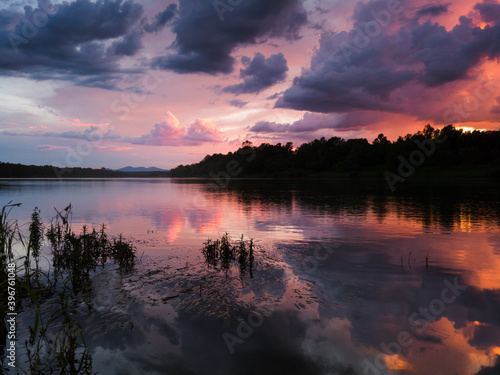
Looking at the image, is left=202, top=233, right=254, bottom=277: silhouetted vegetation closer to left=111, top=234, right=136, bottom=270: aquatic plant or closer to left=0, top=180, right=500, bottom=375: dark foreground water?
left=0, top=180, right=500, bottom=375: dark foreground water

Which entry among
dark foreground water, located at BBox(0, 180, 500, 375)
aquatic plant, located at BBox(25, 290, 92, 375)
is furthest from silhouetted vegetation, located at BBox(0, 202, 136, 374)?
dark foreground water, located at BBox(0, 180, 500, 375)

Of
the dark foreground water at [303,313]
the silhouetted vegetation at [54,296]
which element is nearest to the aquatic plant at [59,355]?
the silhouetted vegetation at [54,296]

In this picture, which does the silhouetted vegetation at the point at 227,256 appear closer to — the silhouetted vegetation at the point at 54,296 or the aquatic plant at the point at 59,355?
the silhouetted vegetation at the point at 54,296

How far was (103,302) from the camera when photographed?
1110 centimetres

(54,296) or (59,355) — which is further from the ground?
(59,355)

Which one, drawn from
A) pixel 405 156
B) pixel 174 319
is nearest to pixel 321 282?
pixel 174 319

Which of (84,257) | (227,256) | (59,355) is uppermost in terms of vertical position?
(84,257)

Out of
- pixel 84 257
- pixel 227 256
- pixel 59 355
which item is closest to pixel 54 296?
pixel 84 257

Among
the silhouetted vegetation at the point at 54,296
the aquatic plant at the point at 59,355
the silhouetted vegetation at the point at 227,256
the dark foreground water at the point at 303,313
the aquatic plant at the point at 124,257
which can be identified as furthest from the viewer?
the silhouetted vegetation at the point at 227,256

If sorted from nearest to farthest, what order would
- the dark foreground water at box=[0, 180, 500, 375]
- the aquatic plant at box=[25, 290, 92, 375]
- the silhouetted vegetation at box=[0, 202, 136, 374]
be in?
the aquatic plant at box=[25, 290, 92, 375], the silhouetted vegetation at box=[0, 202, 136, 374], the dark foreground water at box=[0, 180, 500, 375]

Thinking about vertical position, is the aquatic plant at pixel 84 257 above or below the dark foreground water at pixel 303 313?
above

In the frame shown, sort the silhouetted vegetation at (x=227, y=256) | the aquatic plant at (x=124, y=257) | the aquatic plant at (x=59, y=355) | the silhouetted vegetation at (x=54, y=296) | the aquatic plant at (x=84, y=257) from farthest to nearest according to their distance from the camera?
the silhouetted vegetation at (x=227, y=256) → the aquatic plant at (x=124, y=257) → the aquatic plant at (x=84, y=257) → the silhouetted vegetation at (x=54, y=296) → the aquatic plant at (x=59, y=355)

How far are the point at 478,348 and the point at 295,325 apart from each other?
5185 mm

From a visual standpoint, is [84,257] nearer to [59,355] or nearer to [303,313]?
[59,355]
